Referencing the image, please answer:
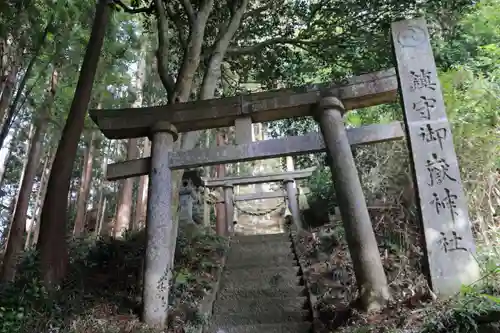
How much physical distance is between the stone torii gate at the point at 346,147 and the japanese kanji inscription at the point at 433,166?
0.4 inches

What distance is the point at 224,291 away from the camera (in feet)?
22.9

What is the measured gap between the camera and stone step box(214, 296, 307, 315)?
614 cm

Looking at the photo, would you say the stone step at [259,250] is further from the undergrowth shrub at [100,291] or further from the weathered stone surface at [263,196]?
the weathered stone surface at [263,196]

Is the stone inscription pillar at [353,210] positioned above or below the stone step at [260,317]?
above

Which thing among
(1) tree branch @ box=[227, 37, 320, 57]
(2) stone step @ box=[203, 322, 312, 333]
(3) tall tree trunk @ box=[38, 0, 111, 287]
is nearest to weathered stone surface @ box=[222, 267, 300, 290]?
(2) stone step @ box=[203, 322, 312, 333]

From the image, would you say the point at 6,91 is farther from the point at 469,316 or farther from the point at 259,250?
the point at 469,316

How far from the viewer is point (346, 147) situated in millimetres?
5469

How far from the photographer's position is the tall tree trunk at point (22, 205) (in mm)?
7352

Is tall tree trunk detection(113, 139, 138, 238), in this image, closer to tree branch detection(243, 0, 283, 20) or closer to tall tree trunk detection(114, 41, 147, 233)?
tall tree trunk detection(114, 41, 147, 233)

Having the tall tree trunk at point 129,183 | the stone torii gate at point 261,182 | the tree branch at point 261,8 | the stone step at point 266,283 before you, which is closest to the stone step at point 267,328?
the stone step at point 266,283

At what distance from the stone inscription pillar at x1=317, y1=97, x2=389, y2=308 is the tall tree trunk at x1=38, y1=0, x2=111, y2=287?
3884mm

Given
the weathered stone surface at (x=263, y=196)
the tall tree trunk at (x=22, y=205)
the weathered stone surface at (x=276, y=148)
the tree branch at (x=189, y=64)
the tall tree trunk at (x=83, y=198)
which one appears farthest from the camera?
the tall tree trunk at (x=83, y=198)

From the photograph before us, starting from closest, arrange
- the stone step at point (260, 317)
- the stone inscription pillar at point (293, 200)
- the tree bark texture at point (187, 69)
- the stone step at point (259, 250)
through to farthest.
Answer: the stone step at point (260, 317)
the tree bark texture at point (187, 69)
the stone step at point (259, 250)
the stone inscription pillar at point (293, 200)

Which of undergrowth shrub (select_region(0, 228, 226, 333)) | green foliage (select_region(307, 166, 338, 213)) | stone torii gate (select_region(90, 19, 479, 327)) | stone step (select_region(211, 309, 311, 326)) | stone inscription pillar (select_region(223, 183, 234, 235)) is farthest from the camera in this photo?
stone inscription pillar (select_region(223, 183, 234, 235))
